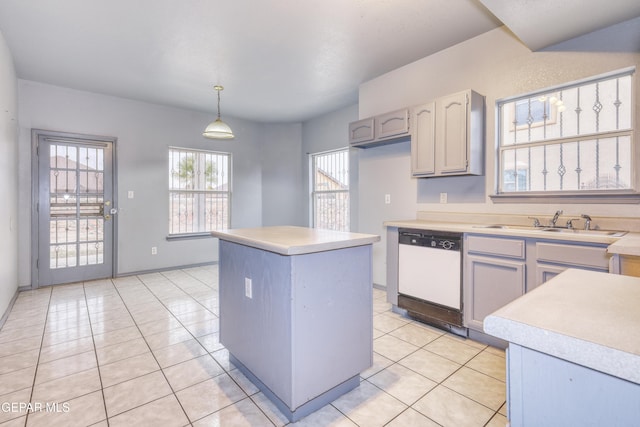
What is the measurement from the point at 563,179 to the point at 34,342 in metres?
4.60

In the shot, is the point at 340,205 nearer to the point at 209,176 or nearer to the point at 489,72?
the point at 209,176

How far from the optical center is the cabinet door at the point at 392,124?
3.38m

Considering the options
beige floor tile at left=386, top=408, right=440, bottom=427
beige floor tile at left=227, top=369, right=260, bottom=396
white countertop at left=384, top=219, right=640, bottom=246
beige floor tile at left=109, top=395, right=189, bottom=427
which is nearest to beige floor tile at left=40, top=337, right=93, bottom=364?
beige floor tile at left=109, top=395, right=189, bottom=427

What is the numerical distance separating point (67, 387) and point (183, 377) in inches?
27.2

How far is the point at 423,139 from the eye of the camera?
126 inches

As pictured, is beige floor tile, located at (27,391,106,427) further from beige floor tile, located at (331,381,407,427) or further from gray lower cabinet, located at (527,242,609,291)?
gray lower cabinet, located at (527,242,609,291)

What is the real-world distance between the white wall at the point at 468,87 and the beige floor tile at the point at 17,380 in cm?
342

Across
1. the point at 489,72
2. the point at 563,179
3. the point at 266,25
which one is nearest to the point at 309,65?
the point at 266,25

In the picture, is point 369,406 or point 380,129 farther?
point 380,129

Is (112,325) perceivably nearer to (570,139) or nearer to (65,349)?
(65,349)

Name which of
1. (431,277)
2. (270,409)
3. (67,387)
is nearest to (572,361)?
(270,409)

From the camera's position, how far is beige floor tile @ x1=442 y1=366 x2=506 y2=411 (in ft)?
6.08

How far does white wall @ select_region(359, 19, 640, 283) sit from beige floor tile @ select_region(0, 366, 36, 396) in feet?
11.2

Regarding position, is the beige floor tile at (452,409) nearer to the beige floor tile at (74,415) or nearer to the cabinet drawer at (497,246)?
the cabinet drawer at (497,246)
